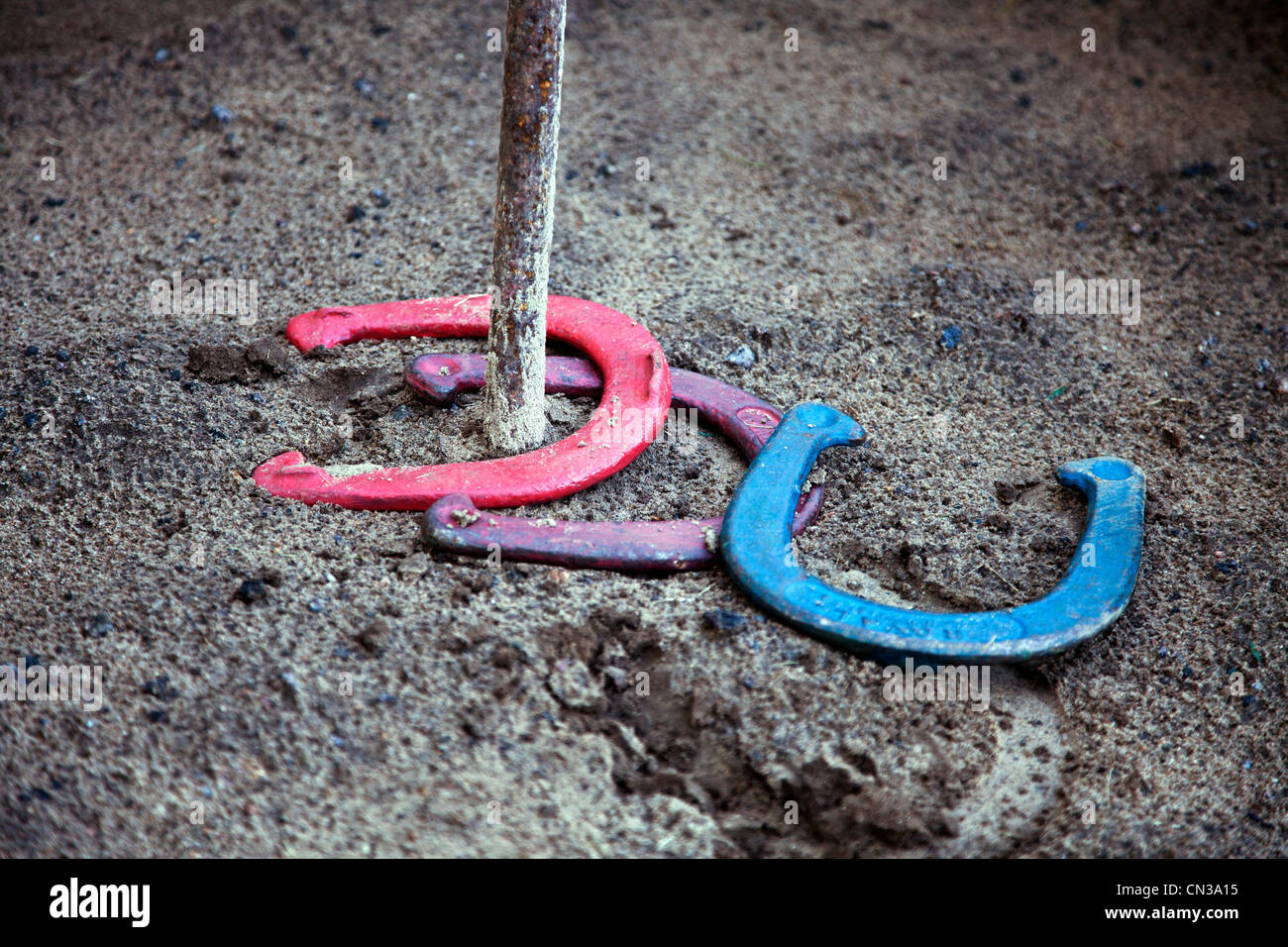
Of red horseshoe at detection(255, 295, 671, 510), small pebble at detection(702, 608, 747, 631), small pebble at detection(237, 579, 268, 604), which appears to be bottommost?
small pebble at detection(702, 608, 747, 631)

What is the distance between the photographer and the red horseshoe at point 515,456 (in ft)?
7.10

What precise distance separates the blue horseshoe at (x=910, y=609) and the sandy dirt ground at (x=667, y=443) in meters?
0.06

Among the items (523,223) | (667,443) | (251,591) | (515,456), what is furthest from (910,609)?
(251,591)

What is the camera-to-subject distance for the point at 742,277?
116 inches

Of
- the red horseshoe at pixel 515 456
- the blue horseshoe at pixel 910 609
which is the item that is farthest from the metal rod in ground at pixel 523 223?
the blue horseshoe at pixel 910 609

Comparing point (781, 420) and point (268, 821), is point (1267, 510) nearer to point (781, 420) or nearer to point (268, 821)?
point (781, 420)

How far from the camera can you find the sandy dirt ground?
1.75 metres

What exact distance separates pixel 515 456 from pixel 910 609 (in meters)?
0.87

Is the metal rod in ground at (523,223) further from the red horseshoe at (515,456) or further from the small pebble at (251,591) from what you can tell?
the small pebble at (251,591)

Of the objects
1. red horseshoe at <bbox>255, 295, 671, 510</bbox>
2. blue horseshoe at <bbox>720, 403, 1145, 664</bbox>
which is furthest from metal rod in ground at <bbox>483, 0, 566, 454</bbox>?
blue horseshoe at <bbox>720, 403, 1145, 664</bbox>

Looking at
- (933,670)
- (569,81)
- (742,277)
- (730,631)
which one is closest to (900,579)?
(933,670)

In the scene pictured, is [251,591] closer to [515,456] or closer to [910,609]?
[515,456]

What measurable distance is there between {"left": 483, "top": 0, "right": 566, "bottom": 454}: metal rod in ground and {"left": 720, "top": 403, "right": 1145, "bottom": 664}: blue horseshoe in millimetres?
512

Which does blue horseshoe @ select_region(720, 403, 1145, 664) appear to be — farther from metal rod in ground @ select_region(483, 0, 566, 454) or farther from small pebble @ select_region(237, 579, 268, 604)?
small pebble @ select_region(237, 579, 268, 604)
